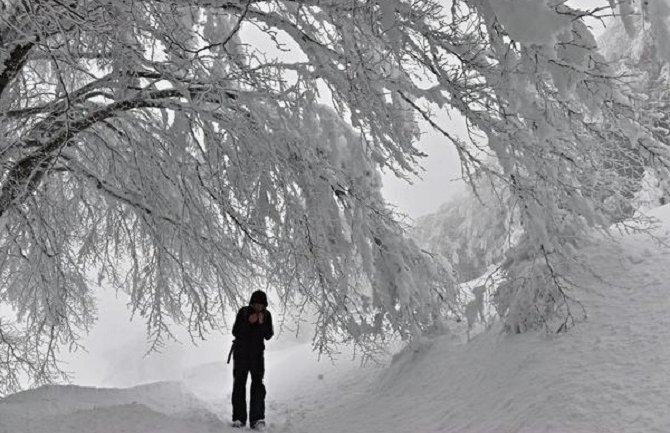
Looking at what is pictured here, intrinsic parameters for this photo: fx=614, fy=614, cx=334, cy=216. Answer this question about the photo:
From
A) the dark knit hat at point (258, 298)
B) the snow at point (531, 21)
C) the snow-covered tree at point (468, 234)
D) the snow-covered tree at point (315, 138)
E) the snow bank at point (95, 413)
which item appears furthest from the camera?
the snow-covered tree at point (468, 234)

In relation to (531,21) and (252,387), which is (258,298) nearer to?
(252,387)

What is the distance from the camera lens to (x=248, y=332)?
20.0 ft

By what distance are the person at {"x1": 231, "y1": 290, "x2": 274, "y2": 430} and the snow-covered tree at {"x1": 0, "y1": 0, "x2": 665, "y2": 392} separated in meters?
0.44

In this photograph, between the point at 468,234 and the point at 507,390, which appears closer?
the point at 507,390

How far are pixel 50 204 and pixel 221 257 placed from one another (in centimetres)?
197

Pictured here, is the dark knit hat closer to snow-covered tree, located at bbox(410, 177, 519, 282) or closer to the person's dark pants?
the person's dark pants

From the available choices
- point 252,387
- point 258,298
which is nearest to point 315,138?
point 258,298

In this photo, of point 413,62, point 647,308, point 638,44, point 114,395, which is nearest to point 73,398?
point 114,395

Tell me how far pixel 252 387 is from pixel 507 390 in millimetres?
2471

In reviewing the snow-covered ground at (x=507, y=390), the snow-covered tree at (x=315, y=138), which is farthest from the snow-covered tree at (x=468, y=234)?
the snow-covered tree at (x=315, y=138)

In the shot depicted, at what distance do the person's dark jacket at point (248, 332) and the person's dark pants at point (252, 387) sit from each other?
6 cm

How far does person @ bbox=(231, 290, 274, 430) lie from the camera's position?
6.07m

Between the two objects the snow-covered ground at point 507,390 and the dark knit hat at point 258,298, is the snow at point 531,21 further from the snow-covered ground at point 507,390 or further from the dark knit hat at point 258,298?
the dark knit hat at point 258,298

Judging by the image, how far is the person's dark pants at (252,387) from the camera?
6.07 meters
